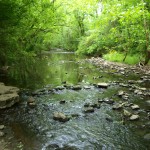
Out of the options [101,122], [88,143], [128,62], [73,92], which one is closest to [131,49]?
[128,62]

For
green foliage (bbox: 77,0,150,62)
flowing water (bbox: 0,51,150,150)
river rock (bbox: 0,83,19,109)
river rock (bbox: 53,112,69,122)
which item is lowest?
flowing water (bbox: 0,51,150,150)

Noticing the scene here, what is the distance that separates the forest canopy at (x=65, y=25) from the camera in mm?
10758

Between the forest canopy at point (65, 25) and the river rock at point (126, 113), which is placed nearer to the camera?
the river rock at point (126, 113)

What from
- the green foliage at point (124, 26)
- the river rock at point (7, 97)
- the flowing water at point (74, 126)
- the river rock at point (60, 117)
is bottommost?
the flowing water at point (74, 126)

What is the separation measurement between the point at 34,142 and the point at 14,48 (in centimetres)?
693

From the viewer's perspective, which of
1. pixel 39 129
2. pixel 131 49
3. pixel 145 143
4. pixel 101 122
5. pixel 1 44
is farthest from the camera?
pixel 131 49

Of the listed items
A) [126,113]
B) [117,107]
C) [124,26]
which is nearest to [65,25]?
[124,26]

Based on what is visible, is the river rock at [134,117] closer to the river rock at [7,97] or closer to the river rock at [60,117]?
the river rock at [60,117]

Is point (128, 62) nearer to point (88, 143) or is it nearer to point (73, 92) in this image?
point (73, 92)

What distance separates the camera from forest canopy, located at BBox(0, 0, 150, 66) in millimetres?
10758

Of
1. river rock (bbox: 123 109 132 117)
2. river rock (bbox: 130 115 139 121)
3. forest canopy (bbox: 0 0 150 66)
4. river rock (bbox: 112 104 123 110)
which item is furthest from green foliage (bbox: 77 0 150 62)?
river rock (bbox: 130 115 139 121)

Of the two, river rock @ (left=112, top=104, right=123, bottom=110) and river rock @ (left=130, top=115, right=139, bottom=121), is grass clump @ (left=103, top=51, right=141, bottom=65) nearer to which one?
river rock @ (left=112, top=104, right=123, bottom=110)

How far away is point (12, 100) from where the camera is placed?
8.70 m

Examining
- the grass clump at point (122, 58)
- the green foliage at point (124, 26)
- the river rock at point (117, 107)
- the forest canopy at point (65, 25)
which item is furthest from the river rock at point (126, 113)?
the grass clump at point (122, 58)
